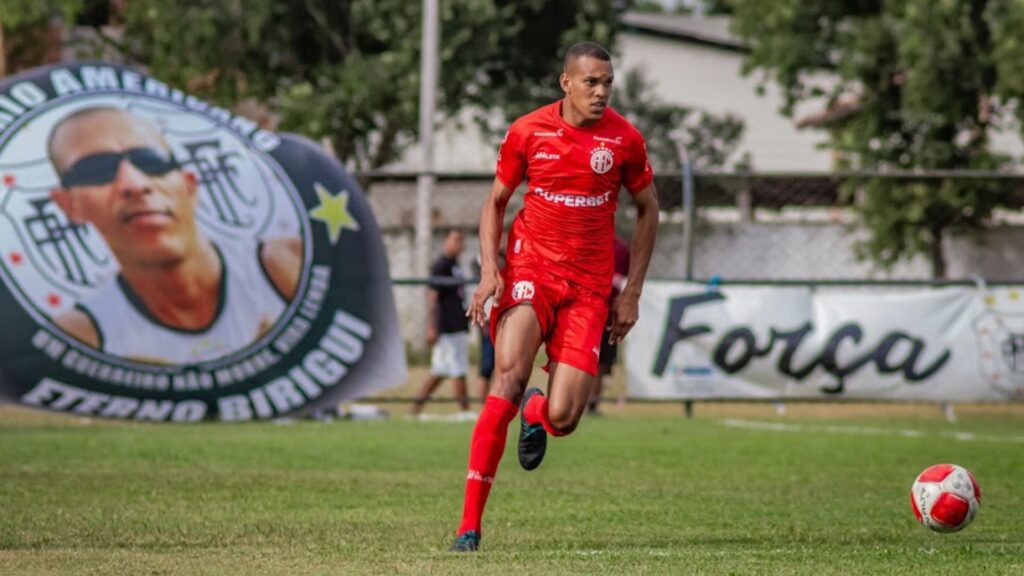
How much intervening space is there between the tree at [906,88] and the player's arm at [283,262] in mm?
13134

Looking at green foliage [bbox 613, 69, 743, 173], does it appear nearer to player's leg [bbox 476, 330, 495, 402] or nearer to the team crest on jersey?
player's leg [bbox 476, 330, 495, 402]

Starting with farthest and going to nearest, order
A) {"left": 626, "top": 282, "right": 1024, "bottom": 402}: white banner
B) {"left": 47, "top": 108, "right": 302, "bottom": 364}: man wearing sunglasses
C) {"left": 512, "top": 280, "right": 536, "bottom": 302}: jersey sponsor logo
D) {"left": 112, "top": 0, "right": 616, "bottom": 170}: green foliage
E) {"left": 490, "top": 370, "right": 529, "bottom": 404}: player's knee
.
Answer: {"left": 112, "top": 0, "right": 616, "bottom": 170}: green foliage
{"left": 626, "top": 282, "right": 1024, "bottom": 402}: white banner
{"left": 47, "top": 108, "right": 302, "bottom": 364}: man wearing sunglasses
{"left": 512, "top": 280, "right": 536, "bottom": 302}: jersey sponsor logo
{"left": 490, "top": 370, "right": 529, "bottom": 404}: player's knee

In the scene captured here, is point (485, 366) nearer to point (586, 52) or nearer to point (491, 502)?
point (491, 502)

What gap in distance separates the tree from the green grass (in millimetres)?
12753

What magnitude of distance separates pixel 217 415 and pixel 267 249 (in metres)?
1.64

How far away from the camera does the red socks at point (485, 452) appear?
25.1ft

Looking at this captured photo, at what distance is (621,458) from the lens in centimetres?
1342

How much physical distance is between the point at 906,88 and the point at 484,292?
25123 millimetres

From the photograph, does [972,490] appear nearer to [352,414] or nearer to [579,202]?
[579,202]

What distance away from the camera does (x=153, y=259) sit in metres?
16.6

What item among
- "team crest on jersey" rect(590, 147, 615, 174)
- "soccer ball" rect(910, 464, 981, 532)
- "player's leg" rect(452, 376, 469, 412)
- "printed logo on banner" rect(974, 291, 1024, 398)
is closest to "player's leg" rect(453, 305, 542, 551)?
"team crest on jersey" rect(590, 147, 615, 174)

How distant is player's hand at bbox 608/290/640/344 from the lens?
8.29m

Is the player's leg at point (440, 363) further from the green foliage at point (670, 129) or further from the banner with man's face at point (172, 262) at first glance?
the green foliage at point (670, 129)

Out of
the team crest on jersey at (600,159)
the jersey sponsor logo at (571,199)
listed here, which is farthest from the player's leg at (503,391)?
the team crest on jersey at (600,159)
